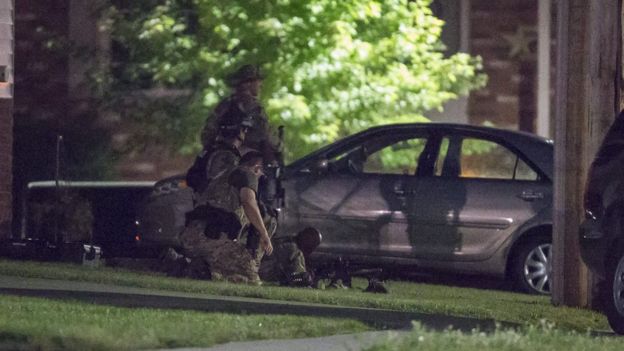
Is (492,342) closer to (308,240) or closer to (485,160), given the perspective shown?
(308,240)

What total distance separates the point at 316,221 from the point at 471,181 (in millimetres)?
1405

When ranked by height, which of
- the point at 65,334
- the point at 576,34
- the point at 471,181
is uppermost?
the point at 576,34

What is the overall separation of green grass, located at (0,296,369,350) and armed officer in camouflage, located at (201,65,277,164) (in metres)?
2.87

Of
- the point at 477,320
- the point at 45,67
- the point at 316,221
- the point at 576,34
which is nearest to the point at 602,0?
the point at 576,34

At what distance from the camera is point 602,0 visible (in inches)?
512

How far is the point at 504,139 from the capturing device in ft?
50.7

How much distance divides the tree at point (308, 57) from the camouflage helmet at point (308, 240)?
11.8 ft

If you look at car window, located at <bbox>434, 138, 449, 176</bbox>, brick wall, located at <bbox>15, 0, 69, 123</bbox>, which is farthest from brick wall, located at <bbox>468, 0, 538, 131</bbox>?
car window, located at <bbox>434, 138, 449, 176</bbox>

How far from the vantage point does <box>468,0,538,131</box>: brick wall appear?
22219mm

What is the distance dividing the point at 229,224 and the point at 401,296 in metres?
1.52

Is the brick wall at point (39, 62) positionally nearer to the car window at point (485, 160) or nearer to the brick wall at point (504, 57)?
the car window at point (485, 160)

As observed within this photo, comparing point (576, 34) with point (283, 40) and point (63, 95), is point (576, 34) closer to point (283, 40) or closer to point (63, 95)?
point (283, 40)

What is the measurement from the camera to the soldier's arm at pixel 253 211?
13953 millimetres

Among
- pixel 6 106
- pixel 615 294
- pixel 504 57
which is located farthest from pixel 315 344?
pixel 504 57
